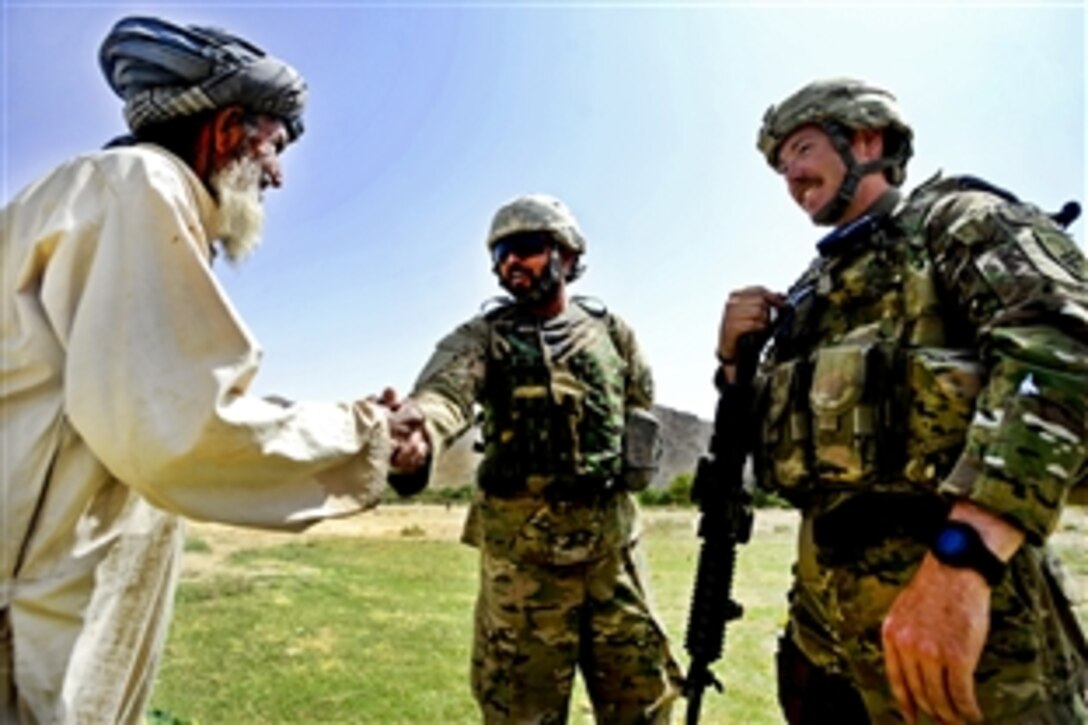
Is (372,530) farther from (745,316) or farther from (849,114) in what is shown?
(849,114)

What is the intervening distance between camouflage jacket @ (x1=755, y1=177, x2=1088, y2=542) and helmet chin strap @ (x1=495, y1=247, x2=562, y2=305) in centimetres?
132

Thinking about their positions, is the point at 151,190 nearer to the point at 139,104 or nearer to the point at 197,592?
the point at 139,104

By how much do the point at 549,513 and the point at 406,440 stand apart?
3.58 ft

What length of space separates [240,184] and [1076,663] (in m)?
2.57

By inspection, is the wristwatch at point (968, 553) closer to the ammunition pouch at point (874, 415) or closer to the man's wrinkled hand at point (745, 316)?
the ammunition pouch at point (874, 415)

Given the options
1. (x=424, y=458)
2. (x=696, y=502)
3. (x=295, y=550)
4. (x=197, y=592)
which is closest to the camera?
(x=424, y=458)

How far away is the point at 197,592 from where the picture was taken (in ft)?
31.5

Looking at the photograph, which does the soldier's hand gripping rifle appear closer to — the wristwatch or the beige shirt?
the wristwatch

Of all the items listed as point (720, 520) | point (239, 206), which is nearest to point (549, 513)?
point (720, 520)

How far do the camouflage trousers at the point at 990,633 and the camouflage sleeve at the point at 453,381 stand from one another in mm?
1449

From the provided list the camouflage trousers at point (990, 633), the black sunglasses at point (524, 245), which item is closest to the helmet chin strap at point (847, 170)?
the camouflage trousers at point (990, 633)

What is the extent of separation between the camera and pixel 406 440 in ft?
8.00

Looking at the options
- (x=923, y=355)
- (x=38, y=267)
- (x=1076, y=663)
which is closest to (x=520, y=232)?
(x=923, y=355)

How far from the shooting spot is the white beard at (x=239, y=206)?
6.49ft
